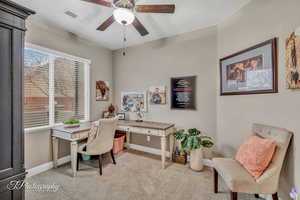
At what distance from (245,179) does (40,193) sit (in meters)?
2.62

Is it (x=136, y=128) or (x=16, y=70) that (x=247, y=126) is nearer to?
(x=136, y=128)

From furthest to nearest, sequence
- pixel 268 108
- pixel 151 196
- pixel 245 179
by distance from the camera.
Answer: pixel 151 196 → pixel 268 108 → pixel 245 179

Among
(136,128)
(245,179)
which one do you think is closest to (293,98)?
(245,179)

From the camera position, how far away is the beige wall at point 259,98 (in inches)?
57.5

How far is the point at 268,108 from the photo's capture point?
1739 mm

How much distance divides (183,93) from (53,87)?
8.68 feet

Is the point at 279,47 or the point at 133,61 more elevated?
the point at 133,61

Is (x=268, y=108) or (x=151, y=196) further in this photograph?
(x=151, y=196)

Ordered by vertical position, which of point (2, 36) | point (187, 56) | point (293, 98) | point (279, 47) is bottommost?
point (293, 98)

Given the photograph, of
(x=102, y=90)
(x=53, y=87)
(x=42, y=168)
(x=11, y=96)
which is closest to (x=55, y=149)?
(x=42, y=168)

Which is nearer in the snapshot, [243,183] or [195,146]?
[243,183]

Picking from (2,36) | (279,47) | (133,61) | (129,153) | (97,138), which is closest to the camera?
(2,36)

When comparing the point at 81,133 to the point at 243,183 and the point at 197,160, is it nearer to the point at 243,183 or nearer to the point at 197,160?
the point at 197,160

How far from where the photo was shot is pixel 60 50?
2.79 meters
